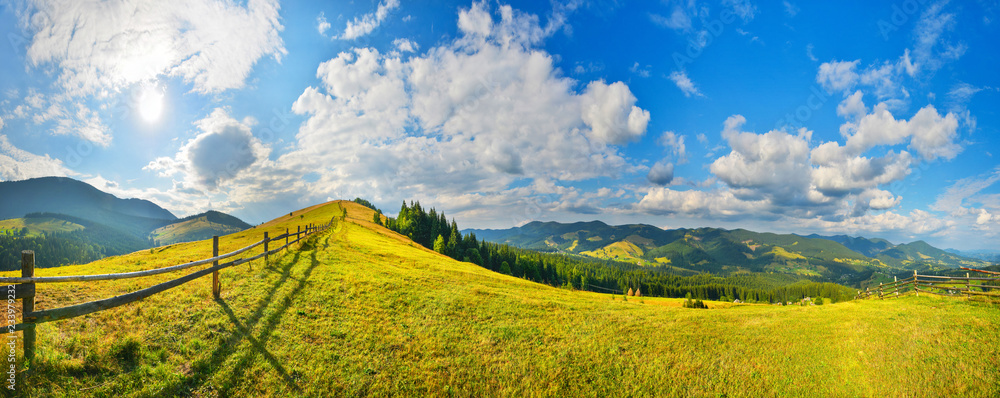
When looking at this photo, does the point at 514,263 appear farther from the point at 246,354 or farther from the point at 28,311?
the point at 28,311

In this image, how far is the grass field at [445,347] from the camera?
7594mm

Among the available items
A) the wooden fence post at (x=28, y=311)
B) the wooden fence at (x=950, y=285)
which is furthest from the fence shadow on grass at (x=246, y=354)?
the wooden fence at (x=950, y=285)

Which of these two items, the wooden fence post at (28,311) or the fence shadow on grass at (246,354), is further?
the fence shadow on grass at (246,354)

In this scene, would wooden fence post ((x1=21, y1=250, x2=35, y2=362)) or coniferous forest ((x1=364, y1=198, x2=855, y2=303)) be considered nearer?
wooden fence post ((x1=21, y1=250, x2=35, y2=362))

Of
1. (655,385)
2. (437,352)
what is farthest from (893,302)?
(437,352)

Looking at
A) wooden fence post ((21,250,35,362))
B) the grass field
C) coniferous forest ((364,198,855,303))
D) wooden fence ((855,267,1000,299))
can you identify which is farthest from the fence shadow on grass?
coniferous forest ((364,198,855,303))

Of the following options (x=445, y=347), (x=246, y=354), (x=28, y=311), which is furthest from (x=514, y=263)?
(x=28, y=311)

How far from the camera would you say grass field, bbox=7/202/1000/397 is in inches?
299

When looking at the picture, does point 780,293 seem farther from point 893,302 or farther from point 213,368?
point 213,368

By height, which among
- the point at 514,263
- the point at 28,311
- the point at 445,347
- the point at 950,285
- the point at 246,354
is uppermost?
the point at 28,311

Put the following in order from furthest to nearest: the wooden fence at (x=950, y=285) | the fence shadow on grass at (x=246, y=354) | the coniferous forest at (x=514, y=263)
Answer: the coniferous forest at (x=514, y=263)
the wooden fence at (x=950, y=285)
the fence shadow on grass at (x=246, y=354)

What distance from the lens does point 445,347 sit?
1107 centimetres

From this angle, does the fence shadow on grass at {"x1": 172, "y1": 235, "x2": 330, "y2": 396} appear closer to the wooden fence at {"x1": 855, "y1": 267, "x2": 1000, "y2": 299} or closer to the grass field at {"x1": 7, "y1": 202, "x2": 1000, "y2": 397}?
→ the grass field at {"x1": 7, "y1": 202, "x2": 1000, "y2": 397}

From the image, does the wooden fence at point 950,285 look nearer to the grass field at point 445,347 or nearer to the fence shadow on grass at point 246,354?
the grass field at point 445,347
